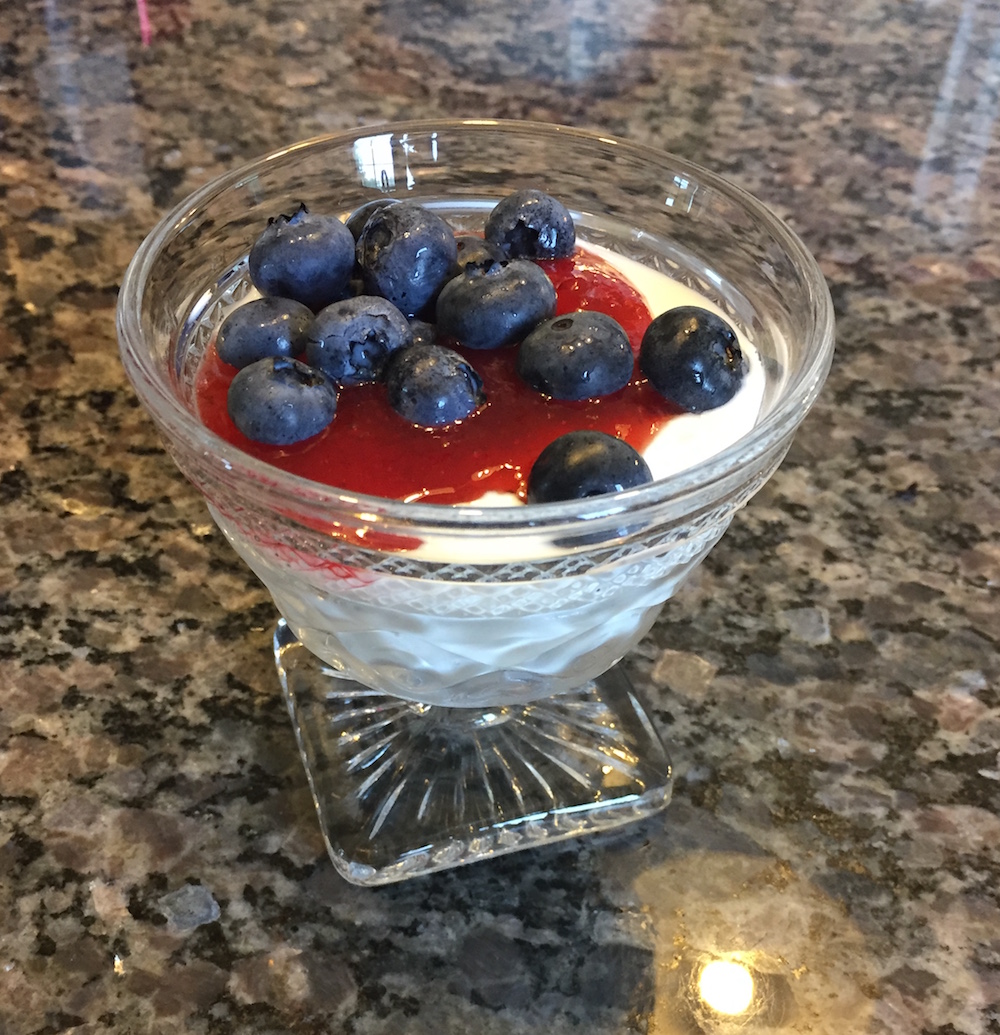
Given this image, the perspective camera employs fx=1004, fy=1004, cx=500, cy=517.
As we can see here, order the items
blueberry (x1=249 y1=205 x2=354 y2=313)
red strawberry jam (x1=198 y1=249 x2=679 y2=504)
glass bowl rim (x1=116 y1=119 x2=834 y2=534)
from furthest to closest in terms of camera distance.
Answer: blueberry (x1=249 y1=205 x2=354 y2=313) → red strawberry jam (x1=198 y1=249 x2=679 y2=504) → glass bowl rim (x1=116 y1=119 x2=834 y2=534)

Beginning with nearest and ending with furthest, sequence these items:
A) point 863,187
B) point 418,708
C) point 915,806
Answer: point 915,806 → point 418,708 → point 863,187

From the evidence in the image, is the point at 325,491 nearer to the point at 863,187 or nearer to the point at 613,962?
the point at 613,962

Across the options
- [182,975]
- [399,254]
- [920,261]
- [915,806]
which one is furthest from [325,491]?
[920,261]

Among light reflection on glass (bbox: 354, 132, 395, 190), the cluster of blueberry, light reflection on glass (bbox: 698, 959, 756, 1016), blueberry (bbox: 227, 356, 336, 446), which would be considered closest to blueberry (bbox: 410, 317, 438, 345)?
the cluster of blueberry

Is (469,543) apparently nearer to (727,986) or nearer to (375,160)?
(727,986)

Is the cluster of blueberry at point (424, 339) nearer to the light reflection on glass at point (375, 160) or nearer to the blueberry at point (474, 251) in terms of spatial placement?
the blueberry at point (474, 251)

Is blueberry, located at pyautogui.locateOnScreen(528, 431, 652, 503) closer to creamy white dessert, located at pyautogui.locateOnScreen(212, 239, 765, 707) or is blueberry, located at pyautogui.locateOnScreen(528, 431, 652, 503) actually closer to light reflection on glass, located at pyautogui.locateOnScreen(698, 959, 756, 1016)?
creamy white dessert, located at pyautogui.locateOnScreen(212, 239, 765, 707)
